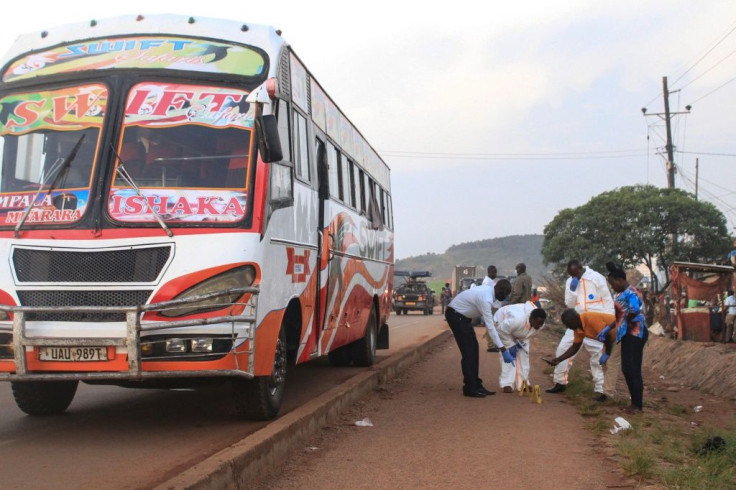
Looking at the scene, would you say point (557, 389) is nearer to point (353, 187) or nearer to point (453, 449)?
point (353, 187)

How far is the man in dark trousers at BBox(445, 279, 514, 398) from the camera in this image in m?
10.3

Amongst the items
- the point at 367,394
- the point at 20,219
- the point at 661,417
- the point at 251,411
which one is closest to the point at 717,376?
the point at 661,417

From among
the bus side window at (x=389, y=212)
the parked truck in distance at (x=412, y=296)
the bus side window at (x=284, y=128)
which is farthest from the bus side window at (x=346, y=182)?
the parked truck in distance at (x=412, y=296)

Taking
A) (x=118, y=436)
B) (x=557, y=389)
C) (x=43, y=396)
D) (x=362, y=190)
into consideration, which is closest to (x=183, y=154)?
(x=118, y=436)

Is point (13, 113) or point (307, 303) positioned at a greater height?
point (13, 113)

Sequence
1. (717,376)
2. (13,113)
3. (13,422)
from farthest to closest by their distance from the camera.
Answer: (717,376), (13,422), (13,113)

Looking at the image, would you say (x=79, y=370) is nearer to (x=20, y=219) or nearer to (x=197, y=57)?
(x=20, y=219)

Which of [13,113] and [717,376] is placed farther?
[717,376]

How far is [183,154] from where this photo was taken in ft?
22.2

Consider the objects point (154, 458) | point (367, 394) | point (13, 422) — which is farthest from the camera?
point (367, 394)

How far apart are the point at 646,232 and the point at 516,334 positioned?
101 ft

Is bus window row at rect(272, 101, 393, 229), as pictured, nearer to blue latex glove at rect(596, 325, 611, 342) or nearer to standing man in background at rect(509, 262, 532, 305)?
standing man in background at rect(509, 262, 532, 305)

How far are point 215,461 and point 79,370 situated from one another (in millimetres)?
1642

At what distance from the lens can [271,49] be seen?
7348 millimetres
